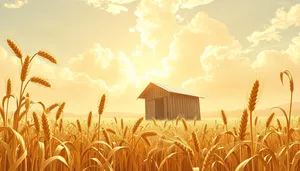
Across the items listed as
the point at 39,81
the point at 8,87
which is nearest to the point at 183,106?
the point at 8,87

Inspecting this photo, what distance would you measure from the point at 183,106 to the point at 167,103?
7.98 ft

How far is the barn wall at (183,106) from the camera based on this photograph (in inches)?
1047

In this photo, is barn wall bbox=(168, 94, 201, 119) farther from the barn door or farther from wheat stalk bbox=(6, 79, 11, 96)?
wheat stalk bbox=(6, 79, 11, 96)

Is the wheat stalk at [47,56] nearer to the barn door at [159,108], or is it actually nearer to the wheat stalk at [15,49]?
the wheat stalk at [15,49]

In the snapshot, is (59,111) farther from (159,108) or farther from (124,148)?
(159,108)

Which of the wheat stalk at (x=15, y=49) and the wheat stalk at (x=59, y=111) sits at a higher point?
the wheat stalk at (x=15, y=49)

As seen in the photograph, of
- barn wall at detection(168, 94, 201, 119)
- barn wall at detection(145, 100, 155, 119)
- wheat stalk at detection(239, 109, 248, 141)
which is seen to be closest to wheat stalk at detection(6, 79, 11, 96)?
wheat stalk at detection(239, 109, 248, 141)

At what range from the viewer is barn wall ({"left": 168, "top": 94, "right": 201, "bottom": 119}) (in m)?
26.6

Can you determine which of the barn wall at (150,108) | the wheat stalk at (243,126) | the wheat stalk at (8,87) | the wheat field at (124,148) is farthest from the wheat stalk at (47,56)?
the barn wall at (150,108)

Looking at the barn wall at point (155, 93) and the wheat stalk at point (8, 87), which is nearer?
the wheat stalk at point (8, 87)

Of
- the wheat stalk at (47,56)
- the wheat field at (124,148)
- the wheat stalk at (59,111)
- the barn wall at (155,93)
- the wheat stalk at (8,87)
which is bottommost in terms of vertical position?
the wheat field at (124,148)

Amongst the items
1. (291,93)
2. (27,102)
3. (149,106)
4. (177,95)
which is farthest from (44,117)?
(149,106)

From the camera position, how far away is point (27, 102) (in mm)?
1992

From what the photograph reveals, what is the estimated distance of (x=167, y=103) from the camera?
87.2ft
